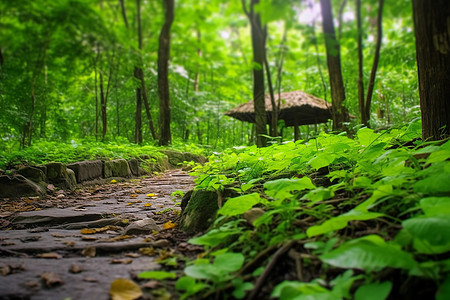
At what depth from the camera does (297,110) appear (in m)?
9.78

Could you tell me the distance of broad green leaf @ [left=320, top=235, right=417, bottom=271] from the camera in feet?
2.51

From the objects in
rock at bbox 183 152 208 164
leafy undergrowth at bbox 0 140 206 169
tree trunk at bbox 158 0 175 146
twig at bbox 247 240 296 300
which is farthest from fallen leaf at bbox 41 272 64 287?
tree trunk at bbox 158 0 175 146

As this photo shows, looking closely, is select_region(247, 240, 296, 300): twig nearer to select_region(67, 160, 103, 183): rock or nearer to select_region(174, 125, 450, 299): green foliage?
select_region(174, 125, 450, 299): green foliage

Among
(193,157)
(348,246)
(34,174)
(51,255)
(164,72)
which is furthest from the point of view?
(164,72)

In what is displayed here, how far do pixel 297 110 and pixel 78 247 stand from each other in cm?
905

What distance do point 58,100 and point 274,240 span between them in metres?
9.93

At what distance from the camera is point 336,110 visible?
18.3 feet

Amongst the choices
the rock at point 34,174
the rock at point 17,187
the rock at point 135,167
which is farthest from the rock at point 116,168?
the rock at point 17,187

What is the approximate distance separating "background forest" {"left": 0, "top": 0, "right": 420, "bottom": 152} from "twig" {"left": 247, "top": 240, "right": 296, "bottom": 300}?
1.92m

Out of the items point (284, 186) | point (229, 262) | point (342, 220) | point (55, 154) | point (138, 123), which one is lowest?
point (229, 262)

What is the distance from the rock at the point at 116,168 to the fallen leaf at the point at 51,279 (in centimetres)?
401

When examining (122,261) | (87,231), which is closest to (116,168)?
(87,231)

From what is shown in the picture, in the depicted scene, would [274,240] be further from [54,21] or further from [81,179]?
[54,21]

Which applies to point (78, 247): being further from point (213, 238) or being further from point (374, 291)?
point (374, 291)
